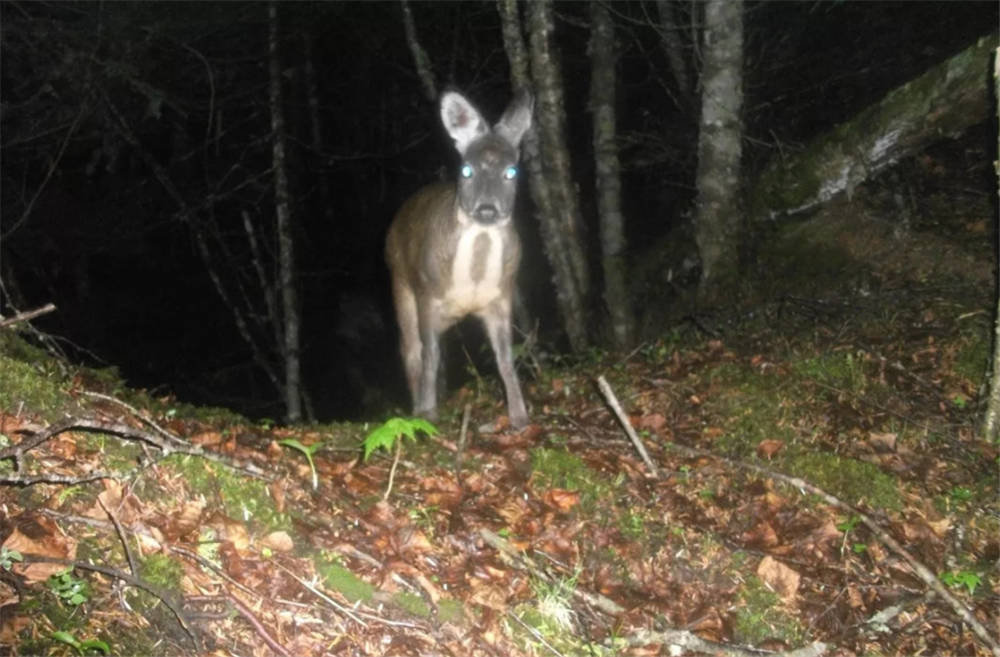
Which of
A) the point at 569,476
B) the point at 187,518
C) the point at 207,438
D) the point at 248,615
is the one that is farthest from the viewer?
the point at 569,476

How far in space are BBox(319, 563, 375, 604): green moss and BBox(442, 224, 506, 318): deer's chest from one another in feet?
11.5

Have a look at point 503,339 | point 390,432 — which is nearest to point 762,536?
point 390,432

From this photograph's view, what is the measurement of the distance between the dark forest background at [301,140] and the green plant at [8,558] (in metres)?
5.62

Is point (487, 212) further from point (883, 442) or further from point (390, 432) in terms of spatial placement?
point (883, 442)

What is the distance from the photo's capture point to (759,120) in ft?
37.5

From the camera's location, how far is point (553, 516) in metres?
4.96

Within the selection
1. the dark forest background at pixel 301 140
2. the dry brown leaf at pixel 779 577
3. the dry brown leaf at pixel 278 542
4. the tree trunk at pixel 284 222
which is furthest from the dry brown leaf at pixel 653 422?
the tree trunk at pixel 284 222

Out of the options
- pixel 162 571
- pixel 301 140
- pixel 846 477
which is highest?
pixel 301 140

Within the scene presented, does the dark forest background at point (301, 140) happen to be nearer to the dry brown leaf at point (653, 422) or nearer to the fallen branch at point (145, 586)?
the dry brown leaf at point (653, 422)

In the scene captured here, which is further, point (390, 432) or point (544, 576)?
point (390, 432)

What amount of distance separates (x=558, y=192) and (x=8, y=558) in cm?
751

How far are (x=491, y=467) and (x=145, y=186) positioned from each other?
435 inches

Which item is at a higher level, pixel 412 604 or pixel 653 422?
pixel 412 604

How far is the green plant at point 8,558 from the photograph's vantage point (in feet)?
9.87
